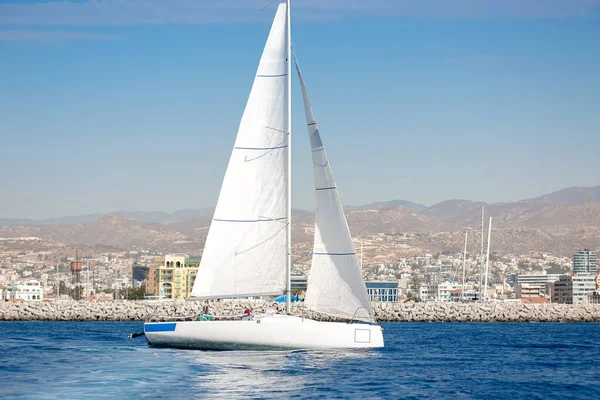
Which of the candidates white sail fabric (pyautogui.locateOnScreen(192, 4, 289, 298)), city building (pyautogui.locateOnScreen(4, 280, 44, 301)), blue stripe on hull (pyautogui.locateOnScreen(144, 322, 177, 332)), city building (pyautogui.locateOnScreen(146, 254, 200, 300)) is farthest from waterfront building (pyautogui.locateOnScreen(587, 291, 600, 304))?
blue stripe on hull (pyautogui.locateOnScreen(144, 322, 177, 332))

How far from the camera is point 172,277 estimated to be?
159875mm

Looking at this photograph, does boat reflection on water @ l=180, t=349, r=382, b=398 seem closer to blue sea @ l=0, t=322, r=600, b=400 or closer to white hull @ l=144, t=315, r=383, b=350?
blue sea @ l=0, t=322, r=600, b=400

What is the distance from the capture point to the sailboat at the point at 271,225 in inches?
1351

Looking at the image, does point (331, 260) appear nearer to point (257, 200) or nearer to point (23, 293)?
point (257, 200)

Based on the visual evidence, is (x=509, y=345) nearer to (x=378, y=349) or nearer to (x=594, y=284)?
(x=378, y=349)

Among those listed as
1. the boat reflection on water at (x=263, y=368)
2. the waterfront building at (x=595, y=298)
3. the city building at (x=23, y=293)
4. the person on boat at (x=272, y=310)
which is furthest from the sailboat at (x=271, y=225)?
A: the waterfront building at (x=595, y=298)

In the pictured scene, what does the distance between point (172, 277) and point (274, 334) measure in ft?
423

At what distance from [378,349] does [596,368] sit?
7808mm

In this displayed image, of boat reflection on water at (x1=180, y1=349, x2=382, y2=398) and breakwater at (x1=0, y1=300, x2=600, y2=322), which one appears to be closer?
boat reflection on water at (x1=180, y1=349, x2=382, y2=398)

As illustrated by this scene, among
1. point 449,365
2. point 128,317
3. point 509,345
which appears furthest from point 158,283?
point 449,365

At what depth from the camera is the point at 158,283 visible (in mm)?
159500

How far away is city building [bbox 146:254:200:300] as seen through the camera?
153500 mm

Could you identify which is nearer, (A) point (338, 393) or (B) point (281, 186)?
(A) point (338, 393)

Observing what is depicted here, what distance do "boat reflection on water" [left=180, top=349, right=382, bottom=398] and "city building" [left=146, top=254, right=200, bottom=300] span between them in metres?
114
